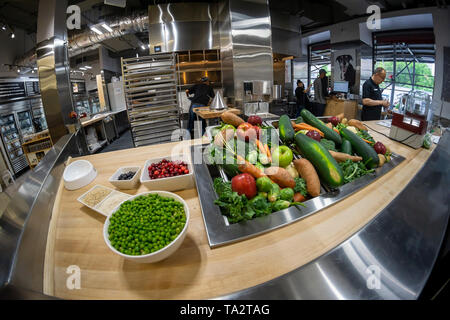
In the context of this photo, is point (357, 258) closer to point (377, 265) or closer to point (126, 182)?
point (377, 265)

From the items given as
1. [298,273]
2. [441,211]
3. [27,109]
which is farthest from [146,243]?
[27,109]

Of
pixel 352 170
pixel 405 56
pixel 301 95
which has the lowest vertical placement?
pixel 352 170

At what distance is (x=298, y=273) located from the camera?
46 cm

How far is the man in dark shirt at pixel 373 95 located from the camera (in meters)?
3.54

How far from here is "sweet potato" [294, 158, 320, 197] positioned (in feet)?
3.33

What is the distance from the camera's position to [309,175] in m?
1.04

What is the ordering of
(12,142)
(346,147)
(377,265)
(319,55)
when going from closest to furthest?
(377,265) → (346,147) → (12,142) → (319,55)

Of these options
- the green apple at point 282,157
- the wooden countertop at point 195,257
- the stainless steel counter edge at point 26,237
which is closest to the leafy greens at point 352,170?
the wooden countertop at point 195,257

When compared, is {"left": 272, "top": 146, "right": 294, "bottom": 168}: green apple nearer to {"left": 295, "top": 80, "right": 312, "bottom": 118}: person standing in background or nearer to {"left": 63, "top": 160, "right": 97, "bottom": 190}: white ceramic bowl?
{"left": 63, "top": 160, "right": 97, "bottom": 190}: white ceramic bowl

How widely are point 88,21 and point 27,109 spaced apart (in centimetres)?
379

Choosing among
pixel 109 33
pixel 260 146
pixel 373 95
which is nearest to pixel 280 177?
pixel 260 146

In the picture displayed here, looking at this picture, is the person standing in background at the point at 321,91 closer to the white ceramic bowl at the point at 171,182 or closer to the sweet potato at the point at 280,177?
the sweet potato at the point at 280,177

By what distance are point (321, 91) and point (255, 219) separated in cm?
780
